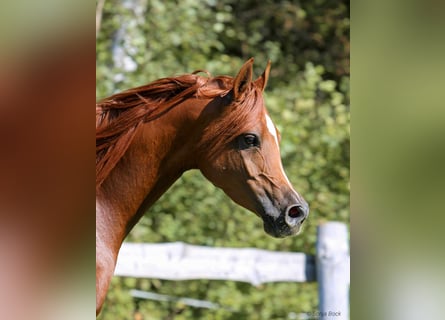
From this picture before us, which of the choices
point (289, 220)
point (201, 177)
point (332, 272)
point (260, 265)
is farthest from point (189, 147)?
point (201, 177)

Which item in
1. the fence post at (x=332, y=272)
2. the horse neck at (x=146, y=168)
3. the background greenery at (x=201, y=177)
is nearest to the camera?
the horse neck at (x=146, y=168)

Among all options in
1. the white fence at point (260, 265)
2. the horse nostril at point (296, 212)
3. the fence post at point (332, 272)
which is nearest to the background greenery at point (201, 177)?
the white fence at point (260, 265)

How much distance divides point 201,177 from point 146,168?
2.00 metres

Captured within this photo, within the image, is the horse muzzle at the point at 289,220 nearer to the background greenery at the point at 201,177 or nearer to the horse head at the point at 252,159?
the horse head at the point at 252,159

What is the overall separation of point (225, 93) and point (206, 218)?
2.10 meters

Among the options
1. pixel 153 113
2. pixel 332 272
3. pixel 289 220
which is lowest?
pixel 332 272

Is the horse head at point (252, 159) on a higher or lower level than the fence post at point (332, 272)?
higher

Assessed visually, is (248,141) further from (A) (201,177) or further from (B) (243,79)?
(A) (201,177)

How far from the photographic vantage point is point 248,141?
1.44 metres

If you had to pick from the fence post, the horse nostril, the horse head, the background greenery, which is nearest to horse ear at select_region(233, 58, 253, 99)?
the horse head

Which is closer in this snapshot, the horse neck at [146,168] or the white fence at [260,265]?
the horse neck at [146,168]

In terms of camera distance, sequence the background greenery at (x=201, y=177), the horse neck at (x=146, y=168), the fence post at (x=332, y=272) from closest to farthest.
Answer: the horse neck at (x=146, y=168), the fence post at (x=332, y=272), the background greenery at (x=201, y=177)

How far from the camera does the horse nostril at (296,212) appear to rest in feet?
4.65

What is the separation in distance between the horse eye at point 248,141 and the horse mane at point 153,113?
0.07 feet
